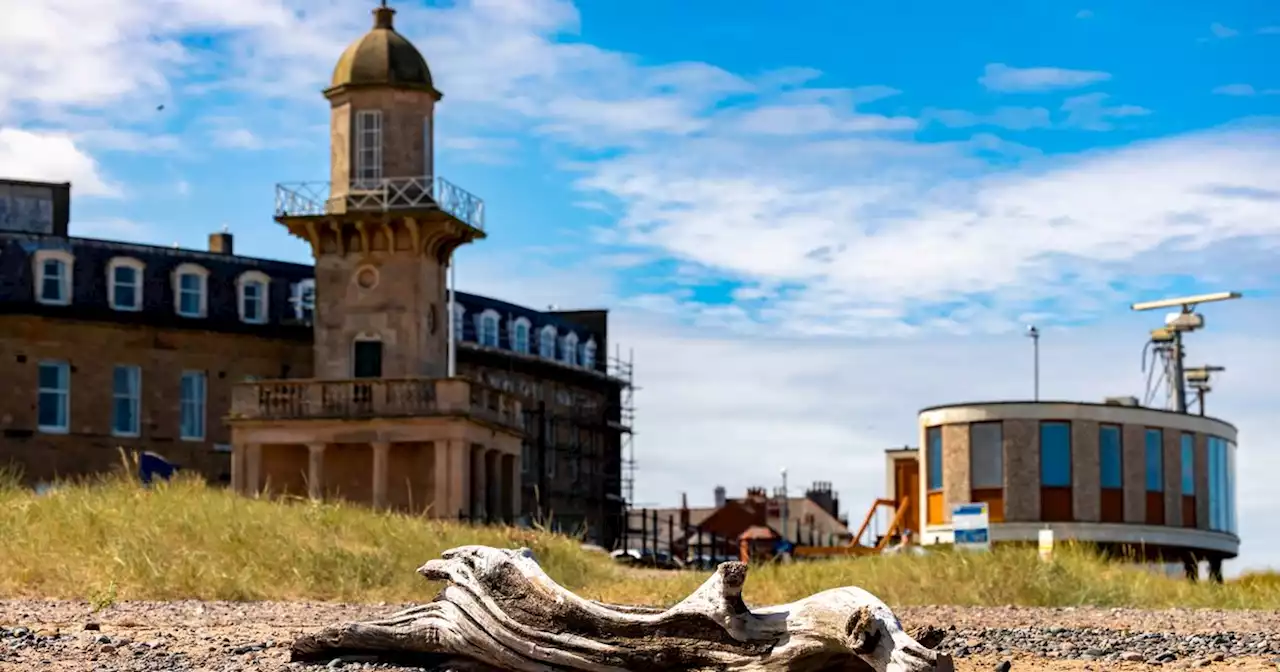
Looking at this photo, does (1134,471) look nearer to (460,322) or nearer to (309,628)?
(309,628)

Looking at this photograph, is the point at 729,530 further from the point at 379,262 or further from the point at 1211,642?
the point at 1211,642

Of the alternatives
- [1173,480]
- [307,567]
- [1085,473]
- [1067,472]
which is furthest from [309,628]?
[1173,480]

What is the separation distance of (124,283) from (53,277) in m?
2.27

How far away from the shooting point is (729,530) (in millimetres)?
81125

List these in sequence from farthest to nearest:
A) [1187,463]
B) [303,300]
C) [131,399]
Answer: [303,300] < [131,399] < [1187,463]

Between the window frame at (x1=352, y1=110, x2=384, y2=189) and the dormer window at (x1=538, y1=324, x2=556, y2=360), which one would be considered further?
the dormer window at (x1=538, y1=324, x2=556, y2=360)

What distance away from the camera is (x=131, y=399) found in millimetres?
58312

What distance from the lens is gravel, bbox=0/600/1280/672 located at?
1267 cm

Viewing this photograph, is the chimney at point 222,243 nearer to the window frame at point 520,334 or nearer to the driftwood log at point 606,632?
the window frame at point 520,334

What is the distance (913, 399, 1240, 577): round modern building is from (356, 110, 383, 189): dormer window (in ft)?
54.1

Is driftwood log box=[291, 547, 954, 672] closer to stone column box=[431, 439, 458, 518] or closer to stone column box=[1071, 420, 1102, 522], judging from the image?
stone column box=[1071, 420, 1102, 522]

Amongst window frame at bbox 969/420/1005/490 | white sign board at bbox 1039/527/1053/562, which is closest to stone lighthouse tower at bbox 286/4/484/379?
window frame at bbox 969/420/1005/490

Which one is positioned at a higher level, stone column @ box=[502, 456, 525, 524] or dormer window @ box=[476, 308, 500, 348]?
dormer window @ box=[476, 308, 500, 348]

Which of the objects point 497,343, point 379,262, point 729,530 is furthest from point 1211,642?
point 729,530
